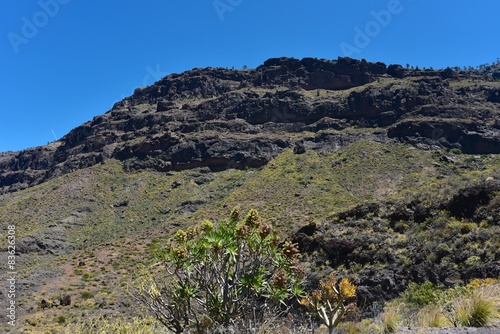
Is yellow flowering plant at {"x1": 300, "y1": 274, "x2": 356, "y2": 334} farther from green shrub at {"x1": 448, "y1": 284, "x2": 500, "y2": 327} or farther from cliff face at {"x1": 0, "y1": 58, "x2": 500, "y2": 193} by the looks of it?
cliff face at {"x1": 0, "y1": 58, "x2": 500, "y2": 193}

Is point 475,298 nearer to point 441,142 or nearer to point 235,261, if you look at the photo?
point 235,261

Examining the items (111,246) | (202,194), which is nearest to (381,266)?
(111,246)

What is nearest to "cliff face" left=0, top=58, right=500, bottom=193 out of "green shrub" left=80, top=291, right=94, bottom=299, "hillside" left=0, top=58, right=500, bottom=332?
"hillside" left=0, top=58, right=500, bottom=332

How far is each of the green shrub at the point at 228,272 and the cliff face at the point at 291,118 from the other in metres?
64.1

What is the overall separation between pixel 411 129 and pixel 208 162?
38848 millimetres

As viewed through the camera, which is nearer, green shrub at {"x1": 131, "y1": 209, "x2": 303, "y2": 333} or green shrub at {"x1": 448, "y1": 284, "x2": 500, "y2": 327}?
green shrub at {"x1": 448, "y1": 284, "x2": 500, "y2": 327}

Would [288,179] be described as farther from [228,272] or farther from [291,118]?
[228,272]

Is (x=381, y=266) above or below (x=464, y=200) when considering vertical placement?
below

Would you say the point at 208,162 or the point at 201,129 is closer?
the point at 208,162

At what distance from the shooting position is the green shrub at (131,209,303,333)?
675 cm

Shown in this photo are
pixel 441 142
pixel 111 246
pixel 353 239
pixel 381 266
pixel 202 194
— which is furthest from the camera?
pixel 441 142

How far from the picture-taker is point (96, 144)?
299 feet

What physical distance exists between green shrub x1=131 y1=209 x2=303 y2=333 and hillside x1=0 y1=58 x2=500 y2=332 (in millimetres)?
9148

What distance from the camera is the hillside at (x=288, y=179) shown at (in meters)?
17.5
